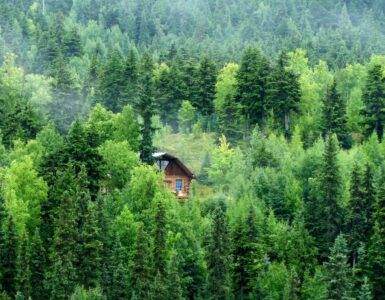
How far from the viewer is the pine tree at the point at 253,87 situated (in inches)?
4146

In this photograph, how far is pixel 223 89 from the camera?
365 ft

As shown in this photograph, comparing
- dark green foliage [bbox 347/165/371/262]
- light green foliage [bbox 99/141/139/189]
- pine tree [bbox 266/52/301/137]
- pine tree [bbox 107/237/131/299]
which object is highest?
pine tree [bbox 266/52/301/137]

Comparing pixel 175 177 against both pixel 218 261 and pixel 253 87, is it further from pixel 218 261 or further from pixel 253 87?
pixel 218 261

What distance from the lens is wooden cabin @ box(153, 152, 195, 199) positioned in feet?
326

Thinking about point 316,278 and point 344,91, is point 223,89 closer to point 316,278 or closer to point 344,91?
point 344,91

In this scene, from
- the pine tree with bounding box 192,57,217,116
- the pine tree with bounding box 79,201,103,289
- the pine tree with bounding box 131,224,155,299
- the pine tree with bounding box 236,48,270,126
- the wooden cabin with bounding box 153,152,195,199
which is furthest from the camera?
the pine tree with bounding box 192,57,217,116

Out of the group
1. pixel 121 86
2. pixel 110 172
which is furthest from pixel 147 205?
pixel 121 86

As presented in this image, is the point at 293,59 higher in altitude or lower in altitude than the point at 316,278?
higher

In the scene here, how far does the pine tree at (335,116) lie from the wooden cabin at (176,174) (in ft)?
56.6

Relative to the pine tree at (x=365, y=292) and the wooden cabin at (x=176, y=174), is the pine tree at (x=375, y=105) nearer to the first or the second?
the wooden cabin at (x=176, y=174)

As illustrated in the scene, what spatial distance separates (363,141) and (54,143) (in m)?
36.1

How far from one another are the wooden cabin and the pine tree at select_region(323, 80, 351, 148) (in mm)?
17248

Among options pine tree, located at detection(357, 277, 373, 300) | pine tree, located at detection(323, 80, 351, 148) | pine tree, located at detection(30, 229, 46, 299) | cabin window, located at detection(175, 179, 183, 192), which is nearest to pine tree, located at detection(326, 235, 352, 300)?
pine tree, located at detection(357, 277, 373, 300)

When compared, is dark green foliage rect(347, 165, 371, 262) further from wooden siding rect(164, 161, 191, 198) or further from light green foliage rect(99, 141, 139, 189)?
wooden siding rect(164, 161, 191, 198)
